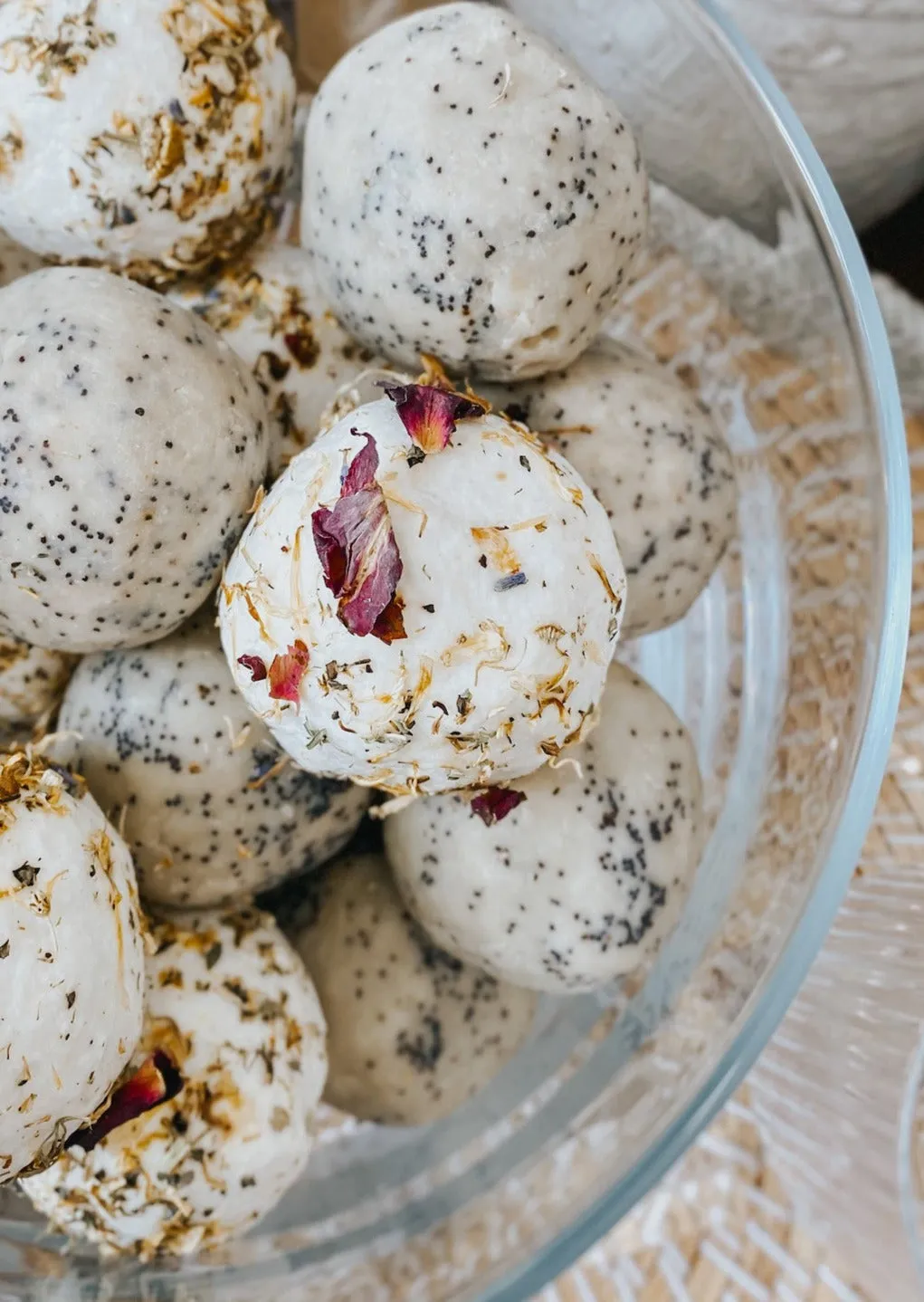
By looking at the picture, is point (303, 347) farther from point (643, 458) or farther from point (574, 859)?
point (574, 859)

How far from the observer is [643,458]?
53 cm

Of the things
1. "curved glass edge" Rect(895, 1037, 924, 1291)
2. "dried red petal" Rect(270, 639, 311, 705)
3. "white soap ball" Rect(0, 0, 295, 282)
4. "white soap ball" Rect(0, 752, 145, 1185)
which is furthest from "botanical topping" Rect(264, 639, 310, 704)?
"curved glass edge" Rect(895, 1037, 924, 1291)

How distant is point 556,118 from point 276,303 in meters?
0.16

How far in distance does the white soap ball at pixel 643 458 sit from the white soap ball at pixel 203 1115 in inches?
9.8

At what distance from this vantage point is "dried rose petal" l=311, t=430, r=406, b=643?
0.38m

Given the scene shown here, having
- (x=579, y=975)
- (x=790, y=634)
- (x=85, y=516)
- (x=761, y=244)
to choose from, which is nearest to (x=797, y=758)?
(x=790, y=634)

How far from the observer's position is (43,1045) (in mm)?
418

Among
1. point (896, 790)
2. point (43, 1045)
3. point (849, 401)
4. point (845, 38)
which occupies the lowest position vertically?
point (896, 790)

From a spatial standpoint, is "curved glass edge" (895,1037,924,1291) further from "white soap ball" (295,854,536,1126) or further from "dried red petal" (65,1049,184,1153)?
"dried red petal" (65,1049,184,1153)

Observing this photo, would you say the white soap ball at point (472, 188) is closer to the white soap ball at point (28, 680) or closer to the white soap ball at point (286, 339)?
the white soap ball at point (286, 339)

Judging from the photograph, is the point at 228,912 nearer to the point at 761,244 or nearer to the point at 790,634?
the point at 790,634

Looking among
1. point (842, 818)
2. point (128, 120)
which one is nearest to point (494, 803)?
point (842, 818)

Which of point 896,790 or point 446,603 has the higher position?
point 446,603

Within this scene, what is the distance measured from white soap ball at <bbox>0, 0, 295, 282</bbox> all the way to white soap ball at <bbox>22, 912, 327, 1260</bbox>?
1.04 ft
